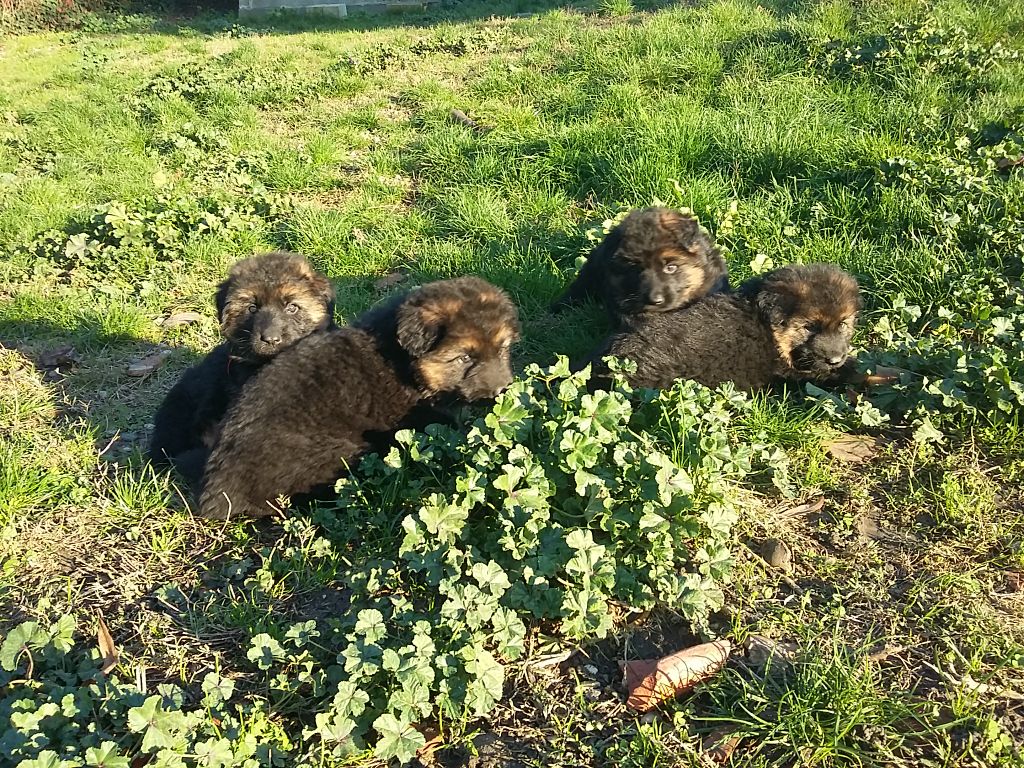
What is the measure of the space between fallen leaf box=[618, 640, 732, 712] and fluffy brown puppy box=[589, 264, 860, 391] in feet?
5.28

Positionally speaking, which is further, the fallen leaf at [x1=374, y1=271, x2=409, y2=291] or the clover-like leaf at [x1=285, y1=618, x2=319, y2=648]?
the fallen leaf at [x1=374, y1=271, x2=409, y2=291]

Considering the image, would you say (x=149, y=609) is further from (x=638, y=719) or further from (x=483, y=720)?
(x=638, y=719)

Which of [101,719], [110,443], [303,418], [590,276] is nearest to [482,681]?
[101,719]

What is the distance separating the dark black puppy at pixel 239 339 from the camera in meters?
4.00

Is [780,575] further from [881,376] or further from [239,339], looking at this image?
[239,339]

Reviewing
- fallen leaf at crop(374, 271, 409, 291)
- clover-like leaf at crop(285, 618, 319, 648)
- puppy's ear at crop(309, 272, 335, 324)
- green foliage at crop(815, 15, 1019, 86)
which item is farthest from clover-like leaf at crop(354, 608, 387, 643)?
green foliage at crop(815, 15, 1019, 86)

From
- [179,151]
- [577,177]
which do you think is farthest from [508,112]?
[179,151]

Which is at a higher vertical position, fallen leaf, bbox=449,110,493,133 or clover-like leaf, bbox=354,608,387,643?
fallen leaf, bbox=449,110,493,133

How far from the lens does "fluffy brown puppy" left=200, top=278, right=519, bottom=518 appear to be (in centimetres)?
345

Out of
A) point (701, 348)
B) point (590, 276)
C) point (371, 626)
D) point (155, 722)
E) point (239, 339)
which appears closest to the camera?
point (155, 722)

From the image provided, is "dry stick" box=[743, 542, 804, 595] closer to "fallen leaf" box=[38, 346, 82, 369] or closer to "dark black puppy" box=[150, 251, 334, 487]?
"dark black puppy" box=[150, 251, 334, 487]

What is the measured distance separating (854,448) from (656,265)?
157 cm

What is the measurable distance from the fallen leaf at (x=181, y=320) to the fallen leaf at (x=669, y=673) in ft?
14.0

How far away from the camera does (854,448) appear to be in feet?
11.9
